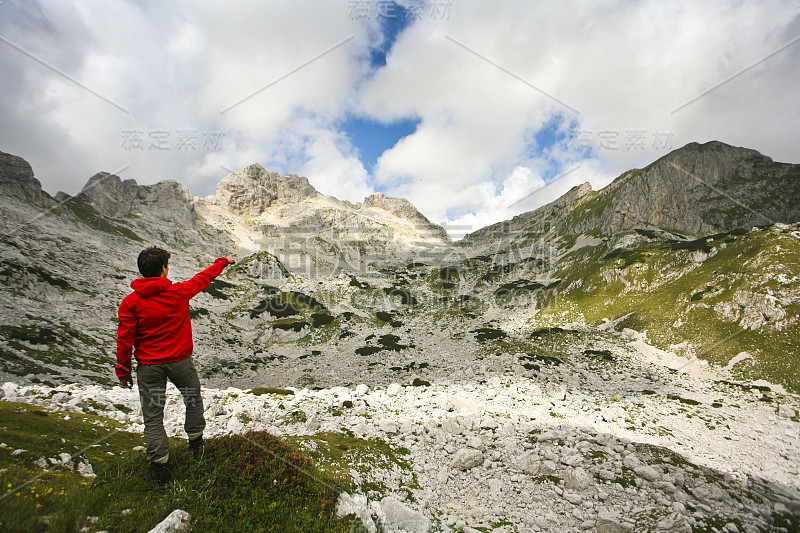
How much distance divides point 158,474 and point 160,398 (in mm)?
1404

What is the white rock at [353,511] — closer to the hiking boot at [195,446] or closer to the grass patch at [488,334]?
the hiking boot at [195,446]

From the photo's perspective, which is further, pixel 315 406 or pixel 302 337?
pixel 302 337

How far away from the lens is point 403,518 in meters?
10.1

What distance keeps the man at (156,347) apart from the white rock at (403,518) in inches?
276

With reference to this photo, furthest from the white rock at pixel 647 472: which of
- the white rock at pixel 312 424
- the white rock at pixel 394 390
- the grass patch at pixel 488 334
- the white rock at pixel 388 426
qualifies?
the grass patch at pixel 488 334

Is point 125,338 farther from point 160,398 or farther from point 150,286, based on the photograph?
point 160,398

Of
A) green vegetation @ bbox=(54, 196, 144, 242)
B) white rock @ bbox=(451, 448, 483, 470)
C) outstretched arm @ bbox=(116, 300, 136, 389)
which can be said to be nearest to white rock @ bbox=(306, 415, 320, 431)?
white rock @ bbox=(451, 448, 483, 470)

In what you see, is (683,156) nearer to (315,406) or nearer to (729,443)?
(729,443)

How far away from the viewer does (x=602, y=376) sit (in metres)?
36.4

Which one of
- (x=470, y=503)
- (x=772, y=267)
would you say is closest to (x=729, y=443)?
(x=470, y=503)

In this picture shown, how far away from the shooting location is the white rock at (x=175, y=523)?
4.93 metres

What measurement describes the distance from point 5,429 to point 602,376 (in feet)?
150

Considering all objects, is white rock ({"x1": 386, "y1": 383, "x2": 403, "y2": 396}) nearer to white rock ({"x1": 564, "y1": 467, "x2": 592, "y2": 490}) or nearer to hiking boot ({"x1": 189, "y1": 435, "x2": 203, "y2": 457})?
white rock ({"x1": 564, "y1": 467, "x2": 592, "y2": 490})

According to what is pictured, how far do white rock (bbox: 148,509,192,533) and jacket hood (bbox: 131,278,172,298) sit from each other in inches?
157
